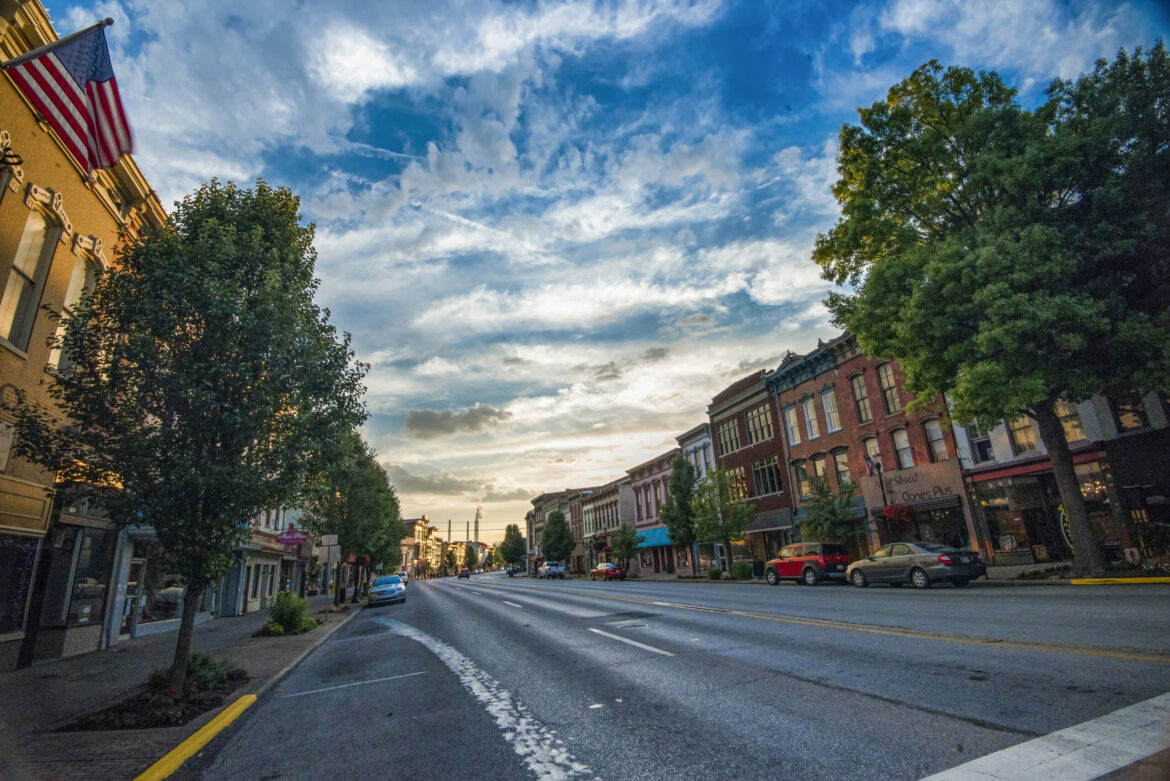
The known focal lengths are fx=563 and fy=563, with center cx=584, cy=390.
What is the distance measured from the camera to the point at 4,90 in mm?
9289

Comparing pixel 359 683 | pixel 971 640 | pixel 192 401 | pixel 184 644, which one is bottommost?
pixel 359 683

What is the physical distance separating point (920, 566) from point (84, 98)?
2195cm

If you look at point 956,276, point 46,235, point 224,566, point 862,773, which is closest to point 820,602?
point 956,276

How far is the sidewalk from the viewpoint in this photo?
505cm

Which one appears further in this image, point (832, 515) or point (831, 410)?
point (831, 410)

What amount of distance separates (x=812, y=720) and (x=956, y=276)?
15.2 metres

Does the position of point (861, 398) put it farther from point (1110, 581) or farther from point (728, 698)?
point (728, 698)

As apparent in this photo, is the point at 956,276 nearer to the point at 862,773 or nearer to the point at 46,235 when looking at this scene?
the point at 862,773

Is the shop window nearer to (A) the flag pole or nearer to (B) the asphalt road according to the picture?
(B) the asphalt road

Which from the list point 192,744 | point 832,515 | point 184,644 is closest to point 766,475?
point 832,515

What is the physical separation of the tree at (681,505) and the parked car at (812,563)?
1409 centimetres

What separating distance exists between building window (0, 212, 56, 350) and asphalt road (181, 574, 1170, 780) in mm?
7978

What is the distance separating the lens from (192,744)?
5.58 m

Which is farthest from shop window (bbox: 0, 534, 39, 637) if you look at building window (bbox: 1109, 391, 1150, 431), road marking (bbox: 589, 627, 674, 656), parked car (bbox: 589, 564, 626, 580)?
parked car (bbox: 589, 564, 626, 580)
